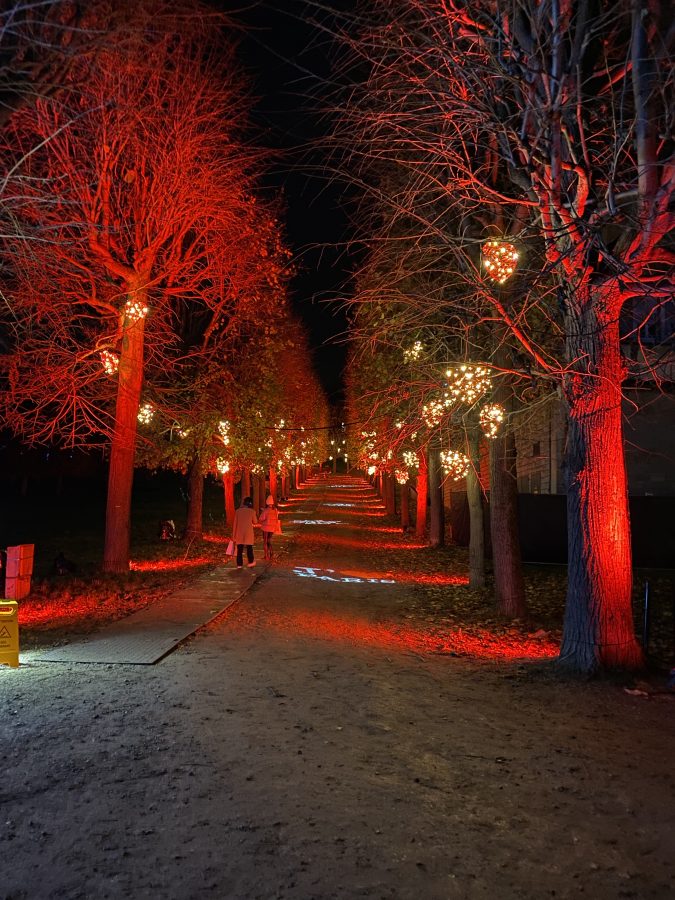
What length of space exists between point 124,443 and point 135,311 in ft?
10.5

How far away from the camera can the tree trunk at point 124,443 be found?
15938 mm

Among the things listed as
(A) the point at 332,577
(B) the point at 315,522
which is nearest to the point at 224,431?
(A) the point at 332,577

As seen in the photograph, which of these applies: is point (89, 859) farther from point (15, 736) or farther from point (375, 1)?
point (375, 1)

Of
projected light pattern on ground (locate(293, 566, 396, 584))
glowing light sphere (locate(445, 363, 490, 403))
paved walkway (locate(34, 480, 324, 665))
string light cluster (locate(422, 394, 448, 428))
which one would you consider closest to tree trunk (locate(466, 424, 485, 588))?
projected light pattern on ground (locate(293, 566, 396, 584))

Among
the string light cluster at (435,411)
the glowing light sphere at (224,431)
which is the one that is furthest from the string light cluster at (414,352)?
the glowing light sphere at (224,431)

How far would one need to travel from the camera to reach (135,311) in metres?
15.0

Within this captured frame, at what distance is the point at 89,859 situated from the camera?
3803mm

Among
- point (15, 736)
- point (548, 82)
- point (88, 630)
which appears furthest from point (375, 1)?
point (88, 630)

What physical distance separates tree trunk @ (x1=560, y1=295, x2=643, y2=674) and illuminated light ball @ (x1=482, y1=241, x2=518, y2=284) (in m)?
0.98

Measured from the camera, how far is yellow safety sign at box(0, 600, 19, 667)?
7.68 meters

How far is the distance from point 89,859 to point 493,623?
8877 millimetres

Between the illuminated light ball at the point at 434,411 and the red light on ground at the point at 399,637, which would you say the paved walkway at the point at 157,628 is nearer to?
the red light on ground at the point at 399,637

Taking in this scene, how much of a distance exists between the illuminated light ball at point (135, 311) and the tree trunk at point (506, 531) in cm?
769

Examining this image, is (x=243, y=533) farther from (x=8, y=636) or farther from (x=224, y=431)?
(x=8, y=636)
